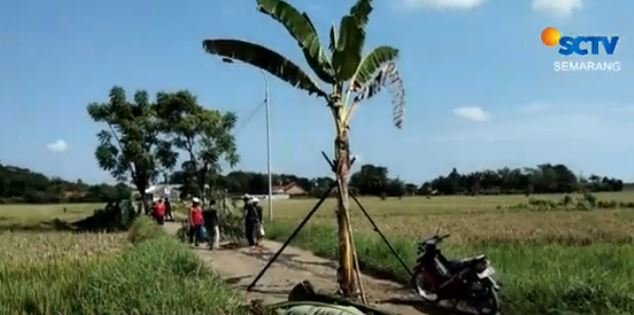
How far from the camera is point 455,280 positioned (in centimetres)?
1240

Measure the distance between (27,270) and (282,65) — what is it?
614 cm

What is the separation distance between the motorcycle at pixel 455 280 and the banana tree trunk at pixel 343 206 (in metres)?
1.17

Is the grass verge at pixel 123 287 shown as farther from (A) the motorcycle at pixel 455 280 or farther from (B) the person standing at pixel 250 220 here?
(B) the person standing at pixel 250 220

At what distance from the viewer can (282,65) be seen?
1428 cm

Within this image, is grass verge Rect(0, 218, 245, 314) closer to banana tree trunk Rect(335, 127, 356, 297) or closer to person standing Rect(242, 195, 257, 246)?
banana tree trunk Rect(335, 127, 356, 297)

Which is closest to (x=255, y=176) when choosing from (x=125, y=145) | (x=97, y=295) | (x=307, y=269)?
(x=125, y=145)

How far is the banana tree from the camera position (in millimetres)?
13406

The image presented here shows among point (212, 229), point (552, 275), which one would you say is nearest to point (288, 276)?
point (552, 275)

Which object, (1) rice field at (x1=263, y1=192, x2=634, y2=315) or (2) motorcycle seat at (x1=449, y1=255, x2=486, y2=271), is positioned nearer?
(1) rice field at (x1=263, y1=192, x2=634, y2=315)

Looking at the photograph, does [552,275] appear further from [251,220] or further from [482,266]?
[251,220]

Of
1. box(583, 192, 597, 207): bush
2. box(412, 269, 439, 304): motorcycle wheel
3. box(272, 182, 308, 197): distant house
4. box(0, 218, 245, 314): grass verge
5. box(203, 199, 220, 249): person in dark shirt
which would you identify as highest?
box(272, 182, 308, 197): distant house

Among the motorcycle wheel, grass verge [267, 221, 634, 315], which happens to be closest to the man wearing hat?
grass verge [267, 221, 634, 315]

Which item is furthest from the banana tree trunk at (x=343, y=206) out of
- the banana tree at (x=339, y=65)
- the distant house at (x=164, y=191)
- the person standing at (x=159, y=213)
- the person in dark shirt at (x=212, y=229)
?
the distant house at (x=164, y=191)

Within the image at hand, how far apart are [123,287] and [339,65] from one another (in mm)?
5205
